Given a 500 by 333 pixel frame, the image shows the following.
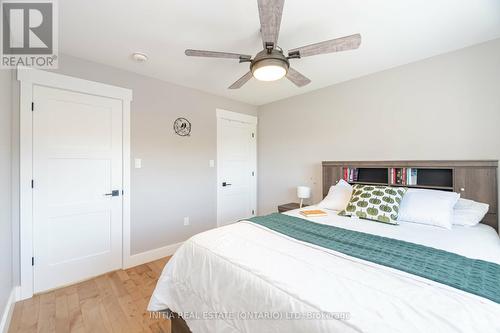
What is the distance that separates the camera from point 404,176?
2.44 meters

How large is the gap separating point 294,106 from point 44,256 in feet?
12.3

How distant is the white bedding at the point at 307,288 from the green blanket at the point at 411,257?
0.07m

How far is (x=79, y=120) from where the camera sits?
233 cm

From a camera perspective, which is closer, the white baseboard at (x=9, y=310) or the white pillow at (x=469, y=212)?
the white baseboard at (x=9, y=310)

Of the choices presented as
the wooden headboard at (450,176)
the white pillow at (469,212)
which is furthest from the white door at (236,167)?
the white pillow at (469,212)

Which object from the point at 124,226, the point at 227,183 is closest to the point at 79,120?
the point at 124,226

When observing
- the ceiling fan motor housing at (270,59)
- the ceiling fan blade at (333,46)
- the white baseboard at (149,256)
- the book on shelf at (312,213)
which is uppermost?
the ceiling fan blade at (333,46)

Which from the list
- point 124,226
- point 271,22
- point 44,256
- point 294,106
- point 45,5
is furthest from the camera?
point 294,106

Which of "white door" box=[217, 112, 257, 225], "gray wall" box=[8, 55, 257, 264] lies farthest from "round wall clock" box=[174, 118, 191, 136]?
"white door" box=[217, 112, 257, 225]

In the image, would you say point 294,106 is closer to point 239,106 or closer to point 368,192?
point 239,106

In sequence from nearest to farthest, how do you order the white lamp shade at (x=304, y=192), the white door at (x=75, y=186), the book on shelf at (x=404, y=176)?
the white door at (x=75, y=186)
the book on shelf at (x=404, y=176)
the white lamp shade at (x=304, y=192)

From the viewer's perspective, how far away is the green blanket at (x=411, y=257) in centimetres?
97

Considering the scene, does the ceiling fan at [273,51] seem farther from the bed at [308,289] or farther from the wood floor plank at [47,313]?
the wood floor plank at [47,313]

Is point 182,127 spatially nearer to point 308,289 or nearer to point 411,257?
point 308,289
